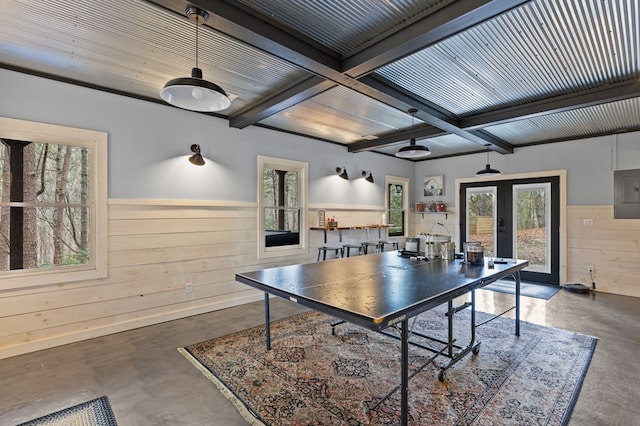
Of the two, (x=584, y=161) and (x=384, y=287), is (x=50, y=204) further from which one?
(x=584, y=161)

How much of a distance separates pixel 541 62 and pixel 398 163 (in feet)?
14.8

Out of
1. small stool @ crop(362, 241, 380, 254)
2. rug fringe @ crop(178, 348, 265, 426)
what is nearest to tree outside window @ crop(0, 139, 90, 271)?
rug fringe @ crop(178, 348, 265, 426)

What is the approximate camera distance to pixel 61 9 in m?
2.16

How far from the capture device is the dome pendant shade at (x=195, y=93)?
186 centimetres

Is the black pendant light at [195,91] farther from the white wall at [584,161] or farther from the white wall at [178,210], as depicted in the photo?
the white wall at [584,161]

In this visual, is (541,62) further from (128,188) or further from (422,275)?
(128,188)

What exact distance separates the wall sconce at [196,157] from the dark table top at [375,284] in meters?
1.93

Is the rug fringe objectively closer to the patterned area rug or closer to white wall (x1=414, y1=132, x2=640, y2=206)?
the patterned area rug

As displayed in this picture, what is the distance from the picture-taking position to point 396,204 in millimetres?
7465

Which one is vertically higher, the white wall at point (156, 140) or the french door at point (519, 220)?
the white wall at point (156, 140)

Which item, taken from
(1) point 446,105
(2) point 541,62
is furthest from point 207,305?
(2) point 541,62

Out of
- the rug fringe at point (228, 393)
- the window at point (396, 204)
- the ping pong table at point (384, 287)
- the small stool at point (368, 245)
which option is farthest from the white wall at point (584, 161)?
the rug fringe at point (228, 393)

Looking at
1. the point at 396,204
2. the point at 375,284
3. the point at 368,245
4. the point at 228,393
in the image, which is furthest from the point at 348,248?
the point at 228,393

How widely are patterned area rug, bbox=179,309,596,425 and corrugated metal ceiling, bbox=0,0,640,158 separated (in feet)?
8.13
